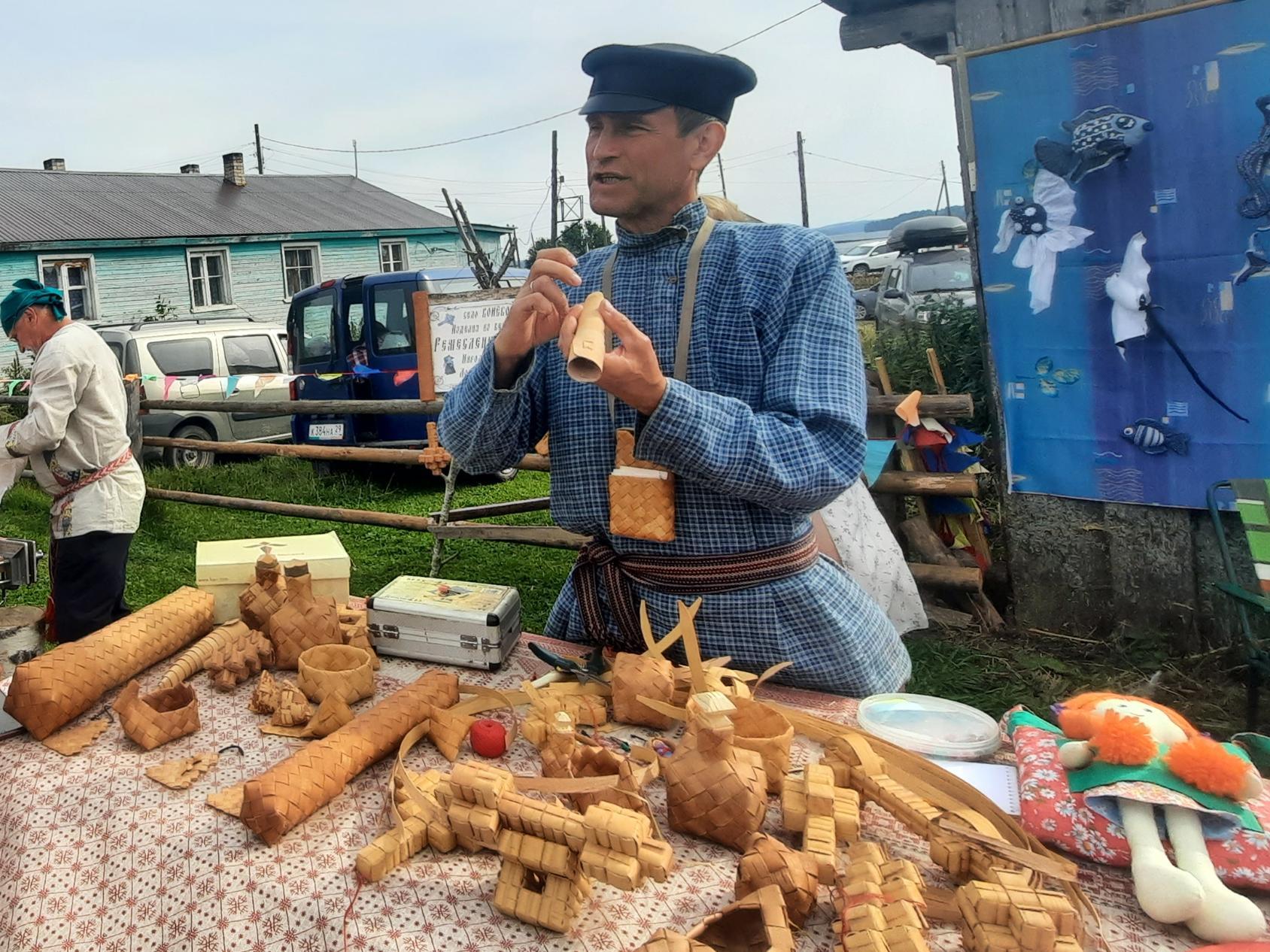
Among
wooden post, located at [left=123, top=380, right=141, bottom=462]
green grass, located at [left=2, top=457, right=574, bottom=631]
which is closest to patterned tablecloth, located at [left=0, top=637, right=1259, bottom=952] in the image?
green grass, located at [left=2, top=457, right=574, bottom=631]

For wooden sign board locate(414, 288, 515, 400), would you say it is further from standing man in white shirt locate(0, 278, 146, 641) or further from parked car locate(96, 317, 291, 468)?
parked car locate(96, 317, 291, 468)

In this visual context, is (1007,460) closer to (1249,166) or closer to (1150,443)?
(1150,443)

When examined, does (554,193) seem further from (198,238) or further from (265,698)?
(265,698)

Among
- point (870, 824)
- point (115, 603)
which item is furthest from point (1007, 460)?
point (115, 603)

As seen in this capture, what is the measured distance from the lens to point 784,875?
979 millimetres

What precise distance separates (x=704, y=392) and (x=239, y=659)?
0.98 metres

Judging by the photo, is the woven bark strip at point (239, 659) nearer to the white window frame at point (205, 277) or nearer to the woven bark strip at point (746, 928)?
the woven bark strip at point (746, 928)

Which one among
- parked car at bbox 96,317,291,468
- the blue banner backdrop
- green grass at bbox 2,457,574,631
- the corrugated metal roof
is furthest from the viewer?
the corrugated metal roof

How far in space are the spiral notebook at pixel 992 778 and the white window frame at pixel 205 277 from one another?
2323 centimetres

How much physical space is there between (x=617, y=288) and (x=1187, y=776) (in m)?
1.15

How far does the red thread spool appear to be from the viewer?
4.50ft

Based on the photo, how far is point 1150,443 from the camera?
3.52 meters

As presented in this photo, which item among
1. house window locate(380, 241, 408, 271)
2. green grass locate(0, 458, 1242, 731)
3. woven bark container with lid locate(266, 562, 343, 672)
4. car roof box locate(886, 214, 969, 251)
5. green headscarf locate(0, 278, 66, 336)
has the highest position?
house window locate(380, 241, 408, 271)

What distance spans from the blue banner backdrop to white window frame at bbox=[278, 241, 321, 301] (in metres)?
21.5
